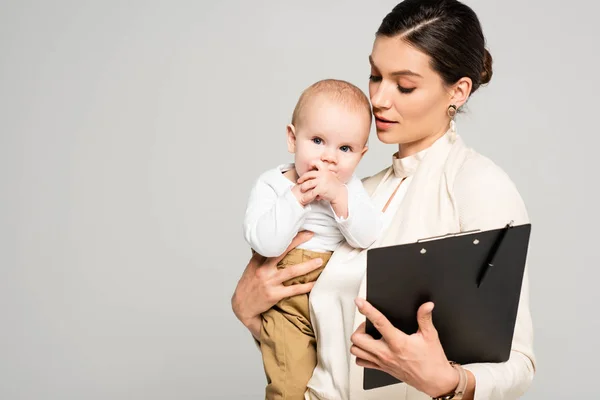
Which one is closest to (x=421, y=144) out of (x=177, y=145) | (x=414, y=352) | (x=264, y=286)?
(x=264, y=286)

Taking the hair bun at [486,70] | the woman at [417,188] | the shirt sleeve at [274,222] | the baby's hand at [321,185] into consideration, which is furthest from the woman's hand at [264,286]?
the hair bun at [486,70]

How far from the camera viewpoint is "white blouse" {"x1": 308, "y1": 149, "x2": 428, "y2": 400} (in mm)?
2717

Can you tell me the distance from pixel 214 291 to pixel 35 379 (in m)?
1.22

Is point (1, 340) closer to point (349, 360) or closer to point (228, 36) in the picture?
point (228, 36)

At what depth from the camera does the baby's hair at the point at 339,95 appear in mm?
2727

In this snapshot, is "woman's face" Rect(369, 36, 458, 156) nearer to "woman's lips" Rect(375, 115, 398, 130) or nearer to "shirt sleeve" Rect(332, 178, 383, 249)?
"woman's lips" Rect(375, 115, 398, 130)

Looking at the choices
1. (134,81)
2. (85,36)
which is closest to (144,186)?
(134,81)

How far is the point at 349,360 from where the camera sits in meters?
2.71

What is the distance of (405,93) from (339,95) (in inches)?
9.3

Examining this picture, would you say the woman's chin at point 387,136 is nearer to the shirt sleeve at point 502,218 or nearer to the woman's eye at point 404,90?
the woman's eye at point 404,90

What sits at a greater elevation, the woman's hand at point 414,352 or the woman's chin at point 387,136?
the woman's chin at point 387,136

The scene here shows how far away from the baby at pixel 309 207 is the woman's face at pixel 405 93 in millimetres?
83

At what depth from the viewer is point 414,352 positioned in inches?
88.4

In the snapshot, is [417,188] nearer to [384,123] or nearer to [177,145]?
[384,123]
